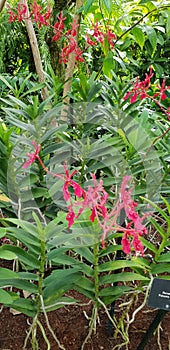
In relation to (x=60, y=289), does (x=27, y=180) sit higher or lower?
higher

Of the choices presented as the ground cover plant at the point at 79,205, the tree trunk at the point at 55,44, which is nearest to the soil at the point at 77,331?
the ground cover plant at the point at 79,205

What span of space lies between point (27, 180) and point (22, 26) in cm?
199

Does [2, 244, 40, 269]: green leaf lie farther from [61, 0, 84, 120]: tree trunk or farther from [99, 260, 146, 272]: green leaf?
[61, 0, 84, 120]: tree trunk

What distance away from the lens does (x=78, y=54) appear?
1296 mm

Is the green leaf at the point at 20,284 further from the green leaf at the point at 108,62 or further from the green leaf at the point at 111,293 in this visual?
the green leaf at the point at 108,62

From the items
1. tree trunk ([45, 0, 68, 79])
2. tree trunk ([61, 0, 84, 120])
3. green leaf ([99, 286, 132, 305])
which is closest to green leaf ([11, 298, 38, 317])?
green leaf ([99, 286, 132, 305])

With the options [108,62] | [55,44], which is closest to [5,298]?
[108,62]

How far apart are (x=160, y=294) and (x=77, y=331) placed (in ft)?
0.93

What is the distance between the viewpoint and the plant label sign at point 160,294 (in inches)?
30.7

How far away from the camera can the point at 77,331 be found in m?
0.99

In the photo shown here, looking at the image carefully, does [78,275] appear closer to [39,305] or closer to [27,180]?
[39,305]

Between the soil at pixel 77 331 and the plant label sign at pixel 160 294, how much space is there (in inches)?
6.6

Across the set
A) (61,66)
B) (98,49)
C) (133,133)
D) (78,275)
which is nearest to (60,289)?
(78,275)

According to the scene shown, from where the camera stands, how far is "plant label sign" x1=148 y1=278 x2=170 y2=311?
0.78 metres
